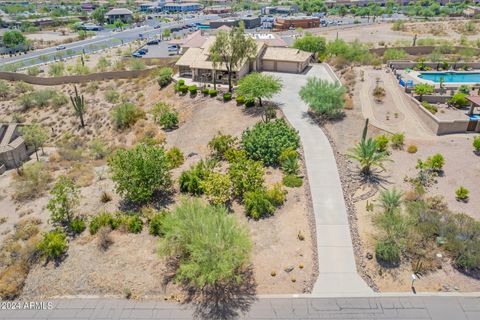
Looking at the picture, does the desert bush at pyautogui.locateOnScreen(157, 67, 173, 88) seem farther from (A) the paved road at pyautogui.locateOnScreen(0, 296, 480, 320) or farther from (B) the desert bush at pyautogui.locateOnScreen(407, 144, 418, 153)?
(A) the paved road at pyautogui.locateOnScreen(0, 296, 480, 320)

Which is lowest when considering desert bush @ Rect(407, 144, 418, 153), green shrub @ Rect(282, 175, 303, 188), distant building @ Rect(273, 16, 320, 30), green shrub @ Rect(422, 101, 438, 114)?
green shrub @ Rect(282, 175, 303, 188)

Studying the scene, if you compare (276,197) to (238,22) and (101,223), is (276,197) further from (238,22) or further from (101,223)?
(238,22)

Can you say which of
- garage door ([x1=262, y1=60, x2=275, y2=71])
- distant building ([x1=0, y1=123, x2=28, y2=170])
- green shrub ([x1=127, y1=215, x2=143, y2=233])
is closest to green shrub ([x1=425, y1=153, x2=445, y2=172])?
green shrub ([x1=127, y1=215, x2=143, y2=233])

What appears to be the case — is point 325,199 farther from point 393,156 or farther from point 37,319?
point 37,319

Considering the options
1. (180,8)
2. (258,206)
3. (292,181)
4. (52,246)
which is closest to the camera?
(52,246)

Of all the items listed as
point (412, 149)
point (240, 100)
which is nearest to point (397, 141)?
point (412, 149)

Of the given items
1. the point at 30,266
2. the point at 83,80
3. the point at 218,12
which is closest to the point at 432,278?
the point at 30,266

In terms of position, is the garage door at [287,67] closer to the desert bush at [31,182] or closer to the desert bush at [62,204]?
the desert bush at [31,182]
